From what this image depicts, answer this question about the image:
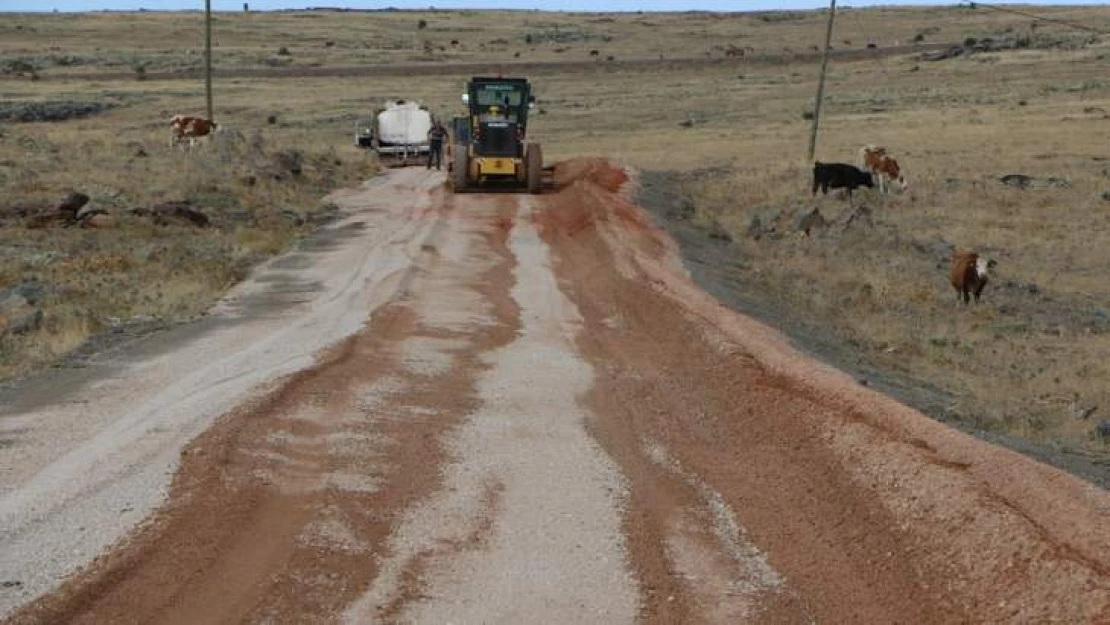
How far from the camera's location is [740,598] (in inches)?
324

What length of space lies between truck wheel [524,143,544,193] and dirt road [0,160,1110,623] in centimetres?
1905

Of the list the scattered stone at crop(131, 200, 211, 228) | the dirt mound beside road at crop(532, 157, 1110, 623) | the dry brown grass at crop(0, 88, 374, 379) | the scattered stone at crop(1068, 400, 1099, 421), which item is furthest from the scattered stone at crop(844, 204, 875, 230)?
the dirt mound beside road at crop(532, 157, 1110, 623)

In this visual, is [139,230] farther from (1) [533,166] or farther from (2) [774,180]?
(2) [774,180]

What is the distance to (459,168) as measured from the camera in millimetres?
36156

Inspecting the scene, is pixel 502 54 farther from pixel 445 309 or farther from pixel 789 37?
pixel 445 309

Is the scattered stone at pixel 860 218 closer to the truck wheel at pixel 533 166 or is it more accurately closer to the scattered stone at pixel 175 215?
the truck wheel at pixel 533 166

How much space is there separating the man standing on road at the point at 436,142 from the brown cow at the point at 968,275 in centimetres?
2509

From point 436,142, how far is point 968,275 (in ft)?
84.0

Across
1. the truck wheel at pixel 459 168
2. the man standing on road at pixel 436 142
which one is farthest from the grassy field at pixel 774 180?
the truck wheel at pixel 459 168

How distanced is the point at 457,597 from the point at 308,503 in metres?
2.05

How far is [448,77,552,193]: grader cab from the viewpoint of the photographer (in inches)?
1435

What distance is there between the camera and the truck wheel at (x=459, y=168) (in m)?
36.1

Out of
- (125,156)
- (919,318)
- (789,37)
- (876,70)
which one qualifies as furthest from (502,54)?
(919,318)

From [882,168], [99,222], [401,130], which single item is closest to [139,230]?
[99,222]
